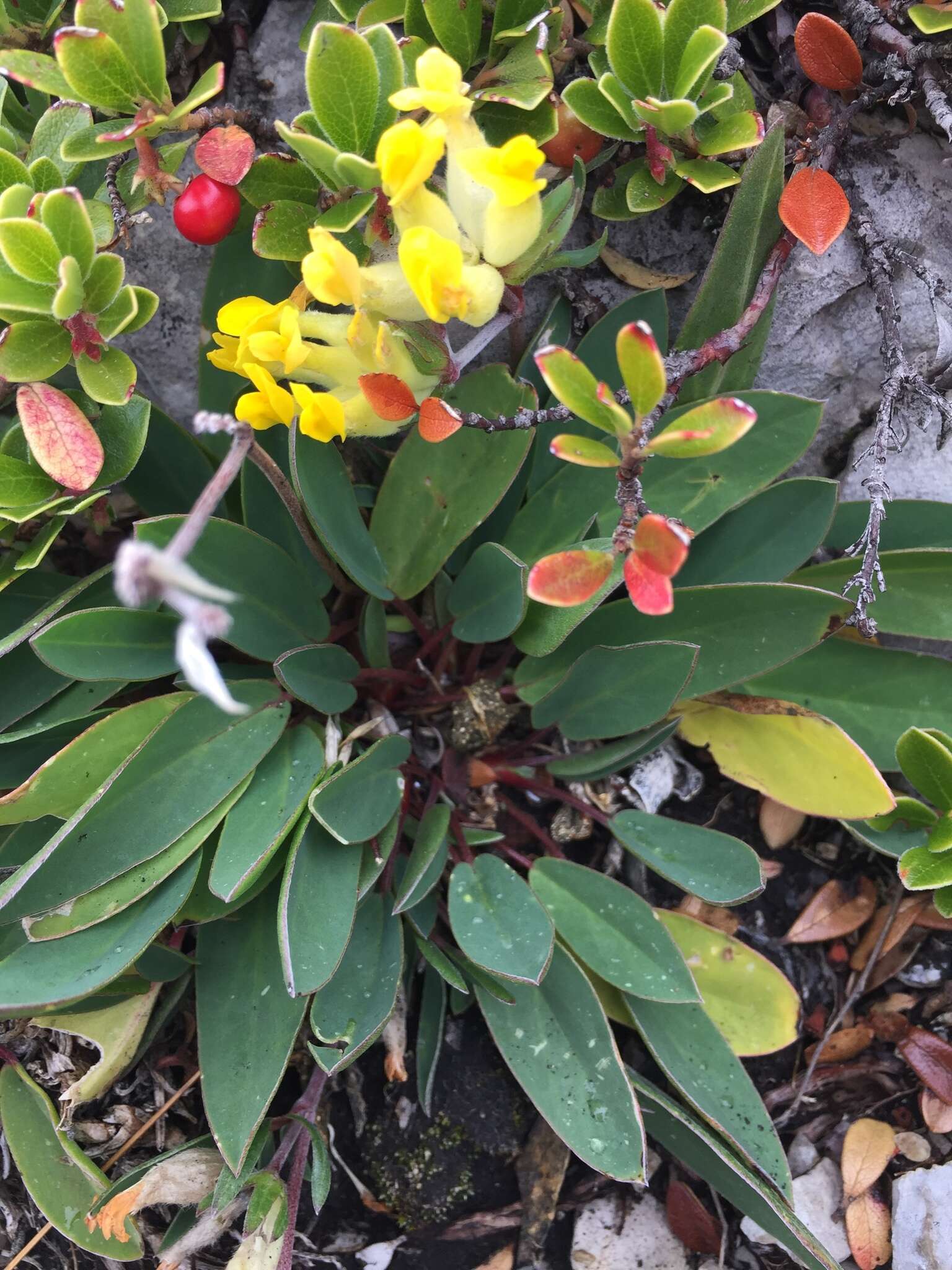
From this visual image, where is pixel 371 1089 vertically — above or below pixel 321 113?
below

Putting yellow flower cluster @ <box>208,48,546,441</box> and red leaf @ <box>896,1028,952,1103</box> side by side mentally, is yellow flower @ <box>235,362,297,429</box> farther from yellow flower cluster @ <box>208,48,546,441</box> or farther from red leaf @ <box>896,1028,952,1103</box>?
red leaf @ <box>896,1028,952,1103</box>

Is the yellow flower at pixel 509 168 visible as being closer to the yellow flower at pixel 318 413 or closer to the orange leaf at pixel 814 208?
the yellow flower at pixel 318 413

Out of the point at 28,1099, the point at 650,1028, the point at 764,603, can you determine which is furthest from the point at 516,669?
the point at 28,1099

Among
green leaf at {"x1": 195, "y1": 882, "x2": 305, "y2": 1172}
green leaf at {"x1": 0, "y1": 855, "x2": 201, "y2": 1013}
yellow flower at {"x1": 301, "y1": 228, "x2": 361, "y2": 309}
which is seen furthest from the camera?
green leaf at {"x1": 195, "y1": 882, "x2": 305, "y2": 1172}

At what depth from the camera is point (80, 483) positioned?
1107 millimetres

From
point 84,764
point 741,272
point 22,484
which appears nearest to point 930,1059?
point 741,272

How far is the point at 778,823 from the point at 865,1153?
498 mm

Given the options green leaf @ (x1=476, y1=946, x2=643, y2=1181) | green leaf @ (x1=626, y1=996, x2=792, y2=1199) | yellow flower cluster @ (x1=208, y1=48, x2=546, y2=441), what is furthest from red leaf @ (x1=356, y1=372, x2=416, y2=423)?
green leaf @ (x1=626, y1=996, x2=792, y2=1199)

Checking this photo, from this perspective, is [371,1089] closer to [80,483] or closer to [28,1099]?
[28,1099]

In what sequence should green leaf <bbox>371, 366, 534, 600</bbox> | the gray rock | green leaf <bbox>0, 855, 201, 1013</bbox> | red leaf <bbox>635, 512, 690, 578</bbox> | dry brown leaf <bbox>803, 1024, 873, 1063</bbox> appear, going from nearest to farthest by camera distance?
1. red leaf <bbox>635, 512, 690, 578</bbox>
2. green leaf <bbox>0, 855, 201, 1013</bbox>
3. green leaf <bbox>371, 366, 534, 600</bbox>
4. the gray rock
5. dry brown leaf <bbox>803, 1024, 873, 1063</bbox>

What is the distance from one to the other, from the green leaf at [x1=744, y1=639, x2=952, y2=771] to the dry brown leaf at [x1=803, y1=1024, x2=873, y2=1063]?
46cm

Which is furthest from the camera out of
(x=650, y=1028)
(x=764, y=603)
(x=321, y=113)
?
(x=650, y=1028)

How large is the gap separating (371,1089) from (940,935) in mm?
929

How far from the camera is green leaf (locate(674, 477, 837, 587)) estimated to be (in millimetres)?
1280
